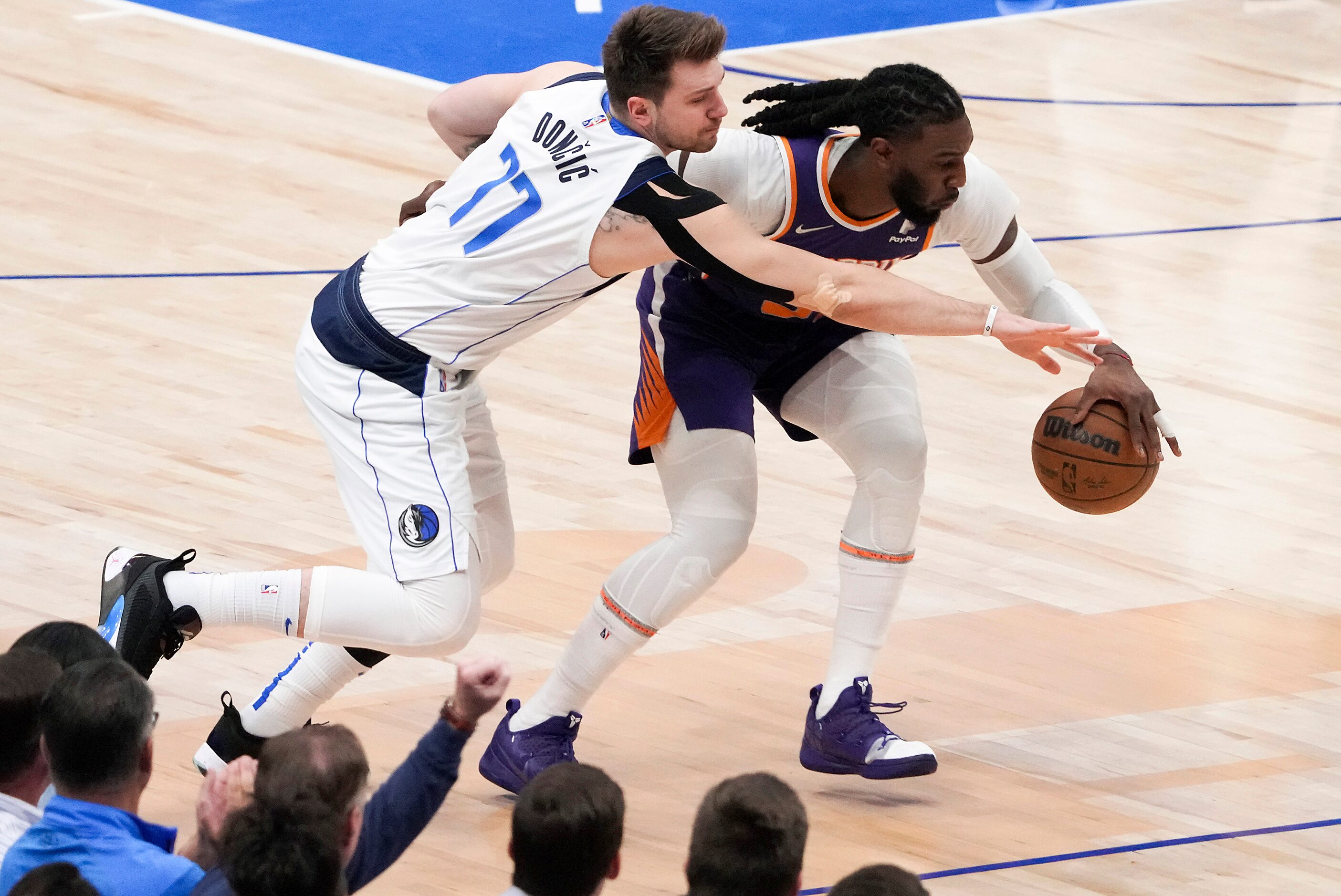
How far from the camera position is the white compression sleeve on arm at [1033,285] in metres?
4.70

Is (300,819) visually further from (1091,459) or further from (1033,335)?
(1091,459)

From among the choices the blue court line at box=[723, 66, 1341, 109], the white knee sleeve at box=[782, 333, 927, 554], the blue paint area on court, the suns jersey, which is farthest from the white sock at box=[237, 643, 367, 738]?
the blue court line at box=[723, 66, 1341, 109]

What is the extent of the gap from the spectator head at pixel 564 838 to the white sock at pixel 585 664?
1664 mm

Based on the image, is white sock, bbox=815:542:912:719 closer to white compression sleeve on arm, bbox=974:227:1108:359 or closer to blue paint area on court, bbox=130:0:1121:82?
white compression sleeve on arm, bbox=974:227:1108:359

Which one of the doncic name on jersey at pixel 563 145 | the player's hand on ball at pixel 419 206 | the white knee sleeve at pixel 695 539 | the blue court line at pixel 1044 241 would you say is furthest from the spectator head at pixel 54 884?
the blue court line at pixel 1044 241

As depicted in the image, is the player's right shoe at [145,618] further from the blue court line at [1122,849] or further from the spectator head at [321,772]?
the blue court line at [1122,849]

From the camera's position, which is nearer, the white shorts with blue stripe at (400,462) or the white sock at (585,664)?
the white shorts with blue stripe at (400,462)

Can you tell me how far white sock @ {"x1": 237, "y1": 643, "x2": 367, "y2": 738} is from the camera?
435cm

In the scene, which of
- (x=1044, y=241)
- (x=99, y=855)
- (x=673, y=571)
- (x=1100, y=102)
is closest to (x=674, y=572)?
(x=673, y=571)

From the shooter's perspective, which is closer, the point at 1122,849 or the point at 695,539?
the point at 1122,849

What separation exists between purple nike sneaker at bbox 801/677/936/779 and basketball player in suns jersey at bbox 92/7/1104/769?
0.96 m

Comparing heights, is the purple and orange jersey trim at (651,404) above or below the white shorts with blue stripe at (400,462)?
above

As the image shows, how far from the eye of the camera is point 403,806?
303cm

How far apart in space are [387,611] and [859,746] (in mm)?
1214
